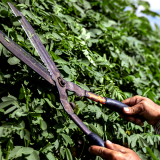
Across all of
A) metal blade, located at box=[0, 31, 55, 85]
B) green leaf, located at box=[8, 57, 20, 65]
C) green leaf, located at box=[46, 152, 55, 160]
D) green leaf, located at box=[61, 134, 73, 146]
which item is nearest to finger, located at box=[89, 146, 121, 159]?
green leaf, located at box=[61, 134, 73, 146]

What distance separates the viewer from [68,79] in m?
1.48

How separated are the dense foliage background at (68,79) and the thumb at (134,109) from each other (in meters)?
0.20

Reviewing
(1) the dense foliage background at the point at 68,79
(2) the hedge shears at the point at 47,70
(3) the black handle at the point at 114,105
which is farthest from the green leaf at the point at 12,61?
(3) the black handle at the point at 114,105

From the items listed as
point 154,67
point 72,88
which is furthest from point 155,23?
point 72,88

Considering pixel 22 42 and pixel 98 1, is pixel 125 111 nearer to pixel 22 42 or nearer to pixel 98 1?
pixel 22 42

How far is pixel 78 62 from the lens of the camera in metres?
1.60

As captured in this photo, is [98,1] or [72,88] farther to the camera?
[98,1]

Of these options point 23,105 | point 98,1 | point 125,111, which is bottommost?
point 23,105

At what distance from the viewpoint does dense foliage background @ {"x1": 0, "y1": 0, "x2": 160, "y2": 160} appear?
1.28 metres

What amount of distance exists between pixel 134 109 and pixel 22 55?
1.02m

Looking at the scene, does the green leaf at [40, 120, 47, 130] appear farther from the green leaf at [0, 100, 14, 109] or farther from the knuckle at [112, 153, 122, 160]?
the knuckle at [112, 153, 122, 160]

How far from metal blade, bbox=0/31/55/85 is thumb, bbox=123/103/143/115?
26.3 inches

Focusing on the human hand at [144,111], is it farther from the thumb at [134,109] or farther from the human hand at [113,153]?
the human hand at [113,153]

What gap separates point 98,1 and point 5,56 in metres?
1.50
